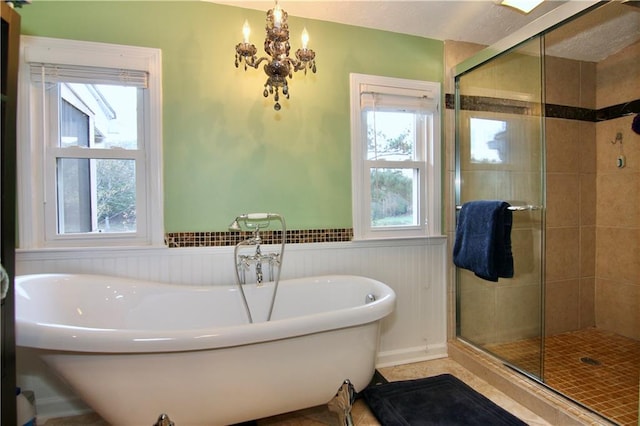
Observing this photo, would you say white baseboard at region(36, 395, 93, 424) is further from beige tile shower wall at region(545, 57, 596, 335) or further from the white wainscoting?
beige tile shower wall at region(545, 57, 596, 335)

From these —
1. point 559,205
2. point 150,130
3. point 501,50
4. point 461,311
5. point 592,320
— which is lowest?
point 592,320

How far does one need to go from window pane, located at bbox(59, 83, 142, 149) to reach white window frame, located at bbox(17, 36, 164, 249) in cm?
6

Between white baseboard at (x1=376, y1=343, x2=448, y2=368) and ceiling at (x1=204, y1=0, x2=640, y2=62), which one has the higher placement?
ceiling at (x1=204, y1=0, x2=640, y2=62)

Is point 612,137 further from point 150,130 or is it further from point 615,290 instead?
point 150,130

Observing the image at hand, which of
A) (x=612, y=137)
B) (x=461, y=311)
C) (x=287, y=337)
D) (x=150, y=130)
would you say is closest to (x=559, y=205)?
(x=612, y=137)

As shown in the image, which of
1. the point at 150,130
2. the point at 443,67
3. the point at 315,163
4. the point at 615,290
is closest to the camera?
the point at 150,130

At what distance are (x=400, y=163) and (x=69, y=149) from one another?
78.4 inches

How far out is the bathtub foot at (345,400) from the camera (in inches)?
54.7

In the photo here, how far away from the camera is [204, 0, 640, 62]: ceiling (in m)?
1.85

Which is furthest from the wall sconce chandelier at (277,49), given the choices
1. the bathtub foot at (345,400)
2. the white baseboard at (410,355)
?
the white baseboard at (410,355)

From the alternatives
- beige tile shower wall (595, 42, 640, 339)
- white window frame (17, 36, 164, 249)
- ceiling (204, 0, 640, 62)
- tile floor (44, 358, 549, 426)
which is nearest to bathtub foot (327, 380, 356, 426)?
tile floor (44, 358, 549, 426)

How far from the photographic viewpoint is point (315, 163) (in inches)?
80.7

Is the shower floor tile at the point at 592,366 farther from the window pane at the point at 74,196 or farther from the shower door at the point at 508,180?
the window pane at the point at 74,196

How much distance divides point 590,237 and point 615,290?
426mm
